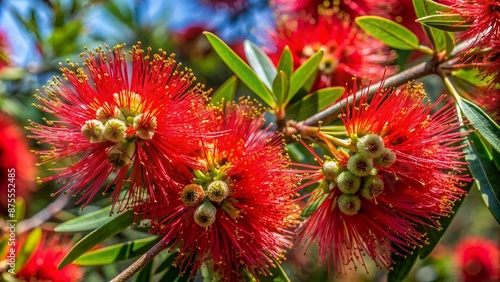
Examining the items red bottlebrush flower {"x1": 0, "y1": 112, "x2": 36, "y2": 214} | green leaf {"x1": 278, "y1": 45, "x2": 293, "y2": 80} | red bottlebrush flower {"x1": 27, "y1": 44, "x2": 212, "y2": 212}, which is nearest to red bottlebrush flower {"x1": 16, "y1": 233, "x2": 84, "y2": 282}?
red bottlebrush flower {"x1": 0, "y1": 112, "x2": 36, "y2": 214}

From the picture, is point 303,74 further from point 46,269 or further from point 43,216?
point 43,216

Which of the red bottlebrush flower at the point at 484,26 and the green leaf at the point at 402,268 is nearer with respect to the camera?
the red bottlebrush flower at the point at 484,26

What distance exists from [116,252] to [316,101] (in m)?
0.83

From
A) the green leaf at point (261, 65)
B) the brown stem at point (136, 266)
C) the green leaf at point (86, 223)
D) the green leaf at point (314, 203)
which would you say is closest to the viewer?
the brown stem at point (136, 266)

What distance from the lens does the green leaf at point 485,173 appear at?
161 cm

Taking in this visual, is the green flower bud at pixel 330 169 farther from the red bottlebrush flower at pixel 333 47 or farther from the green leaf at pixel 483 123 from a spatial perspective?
the red bottlebrush flower at pixel 333 47

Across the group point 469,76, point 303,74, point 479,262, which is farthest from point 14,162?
point 479,262

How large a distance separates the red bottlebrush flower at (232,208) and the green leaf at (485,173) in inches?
20.3

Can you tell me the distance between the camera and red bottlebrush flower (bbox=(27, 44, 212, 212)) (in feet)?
5.24

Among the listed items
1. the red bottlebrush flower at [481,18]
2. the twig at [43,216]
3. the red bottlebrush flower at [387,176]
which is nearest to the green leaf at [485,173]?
the red bottlebrush flower at [387,176]

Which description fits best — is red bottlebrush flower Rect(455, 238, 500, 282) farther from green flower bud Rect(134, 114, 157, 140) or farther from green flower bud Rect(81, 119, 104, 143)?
green flower bud Rect(81, 119, 104, 143)

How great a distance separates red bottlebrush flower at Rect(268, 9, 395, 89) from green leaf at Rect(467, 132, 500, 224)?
24.3 inches

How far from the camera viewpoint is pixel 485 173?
5.52 feet

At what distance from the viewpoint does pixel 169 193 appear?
1.64 meters
